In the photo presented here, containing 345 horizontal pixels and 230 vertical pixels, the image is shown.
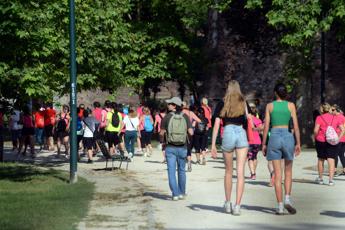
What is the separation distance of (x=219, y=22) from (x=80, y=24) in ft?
89.5

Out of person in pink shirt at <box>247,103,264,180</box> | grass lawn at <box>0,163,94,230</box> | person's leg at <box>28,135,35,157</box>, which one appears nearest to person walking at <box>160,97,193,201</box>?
grass lawn at <box>0,163,94,230</box>

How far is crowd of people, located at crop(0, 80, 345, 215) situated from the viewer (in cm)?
1380

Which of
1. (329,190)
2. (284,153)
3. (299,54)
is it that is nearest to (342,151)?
(329,190)

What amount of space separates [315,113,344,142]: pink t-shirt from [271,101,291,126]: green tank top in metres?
5.66

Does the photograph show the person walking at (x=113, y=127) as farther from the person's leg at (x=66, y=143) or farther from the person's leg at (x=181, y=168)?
the person's leg at (x=181, y=168)

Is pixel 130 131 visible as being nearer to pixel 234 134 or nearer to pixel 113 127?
pixel 113 127

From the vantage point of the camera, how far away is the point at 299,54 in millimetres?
36969

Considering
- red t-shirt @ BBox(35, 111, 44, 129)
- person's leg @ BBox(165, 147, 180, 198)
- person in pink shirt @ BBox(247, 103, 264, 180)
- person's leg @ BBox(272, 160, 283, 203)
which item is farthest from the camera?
red t-shirt @ BBox(35, 111, 44, 129)

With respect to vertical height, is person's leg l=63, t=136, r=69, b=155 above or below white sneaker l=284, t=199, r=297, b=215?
above

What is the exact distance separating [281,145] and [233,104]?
0.93 metres

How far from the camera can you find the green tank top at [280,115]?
1399 centimetres

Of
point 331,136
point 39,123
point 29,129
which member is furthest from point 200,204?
point 39,123

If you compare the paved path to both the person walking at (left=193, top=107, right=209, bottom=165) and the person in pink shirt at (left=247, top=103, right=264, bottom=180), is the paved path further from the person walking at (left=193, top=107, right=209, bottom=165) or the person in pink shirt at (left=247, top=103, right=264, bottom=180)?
the person walking at (left=193, top=107, right=209, bottom=165)

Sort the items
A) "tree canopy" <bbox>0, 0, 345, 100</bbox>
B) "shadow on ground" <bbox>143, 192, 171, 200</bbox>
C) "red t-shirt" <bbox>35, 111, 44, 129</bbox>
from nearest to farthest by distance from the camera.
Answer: "shadow on ground" <bbox>143, 192, 171, 200</bbox>, "tree canopy" <bbox>0, 0, 345, 100</bbox>, "red t-shirt" <bbox>35, 111, 44, 129</bbox>
